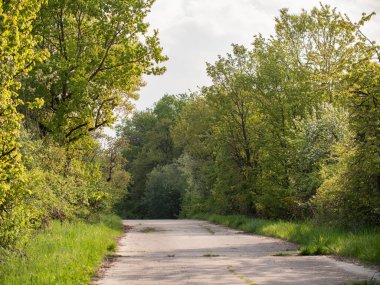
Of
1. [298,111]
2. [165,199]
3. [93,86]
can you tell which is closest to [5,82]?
[93,86]

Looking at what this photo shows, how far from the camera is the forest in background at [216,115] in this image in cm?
1159

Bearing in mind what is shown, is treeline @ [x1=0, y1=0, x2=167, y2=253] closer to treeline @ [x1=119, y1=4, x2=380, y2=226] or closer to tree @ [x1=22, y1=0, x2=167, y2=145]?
tree @ [x1=22, y1=0, x2=167, y2=145]

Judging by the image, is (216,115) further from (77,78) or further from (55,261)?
(55,261)

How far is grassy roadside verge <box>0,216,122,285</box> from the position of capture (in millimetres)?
10094

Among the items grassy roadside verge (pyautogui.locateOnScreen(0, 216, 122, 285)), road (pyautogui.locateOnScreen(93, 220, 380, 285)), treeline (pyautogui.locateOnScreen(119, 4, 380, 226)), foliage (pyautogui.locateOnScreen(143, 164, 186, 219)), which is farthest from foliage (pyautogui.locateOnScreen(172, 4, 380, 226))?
foliage (pyautogui.locateOnScreen(143, 164, 186, 219))

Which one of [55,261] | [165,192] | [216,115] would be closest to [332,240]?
[55,261]

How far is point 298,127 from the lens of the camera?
1136 inches

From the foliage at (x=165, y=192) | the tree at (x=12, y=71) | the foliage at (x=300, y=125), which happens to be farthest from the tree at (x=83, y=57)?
the foliage at (x=165, y=192)

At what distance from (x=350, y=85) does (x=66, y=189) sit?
11625 mm

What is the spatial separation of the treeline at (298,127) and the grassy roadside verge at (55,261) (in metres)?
8.55

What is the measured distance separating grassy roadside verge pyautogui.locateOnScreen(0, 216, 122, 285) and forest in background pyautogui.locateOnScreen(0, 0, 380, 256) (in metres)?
0.66

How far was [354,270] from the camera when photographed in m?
12.5

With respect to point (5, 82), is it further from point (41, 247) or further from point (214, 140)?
point (214, 140)

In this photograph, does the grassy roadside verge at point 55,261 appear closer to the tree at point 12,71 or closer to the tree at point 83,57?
the tree at point 12,71
